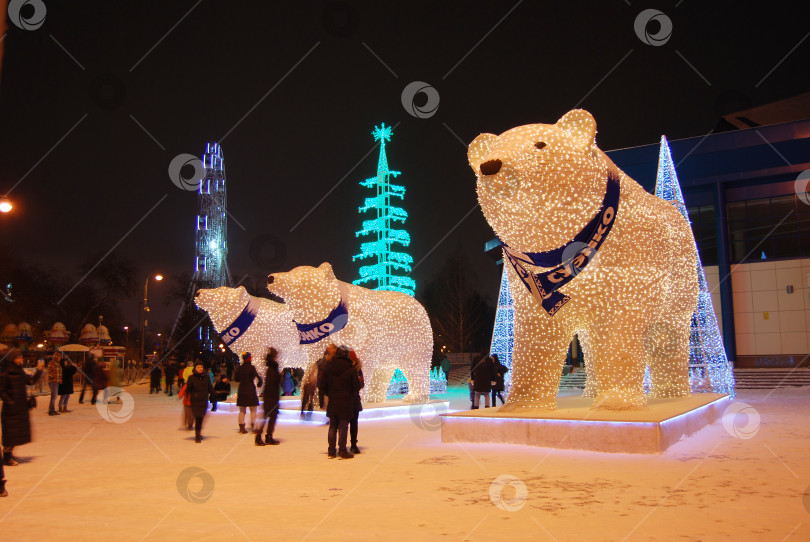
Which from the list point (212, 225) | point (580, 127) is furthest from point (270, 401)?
point (212, 225)

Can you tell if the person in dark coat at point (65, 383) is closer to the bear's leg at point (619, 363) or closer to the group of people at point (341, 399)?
the group of people at point (341, 399)

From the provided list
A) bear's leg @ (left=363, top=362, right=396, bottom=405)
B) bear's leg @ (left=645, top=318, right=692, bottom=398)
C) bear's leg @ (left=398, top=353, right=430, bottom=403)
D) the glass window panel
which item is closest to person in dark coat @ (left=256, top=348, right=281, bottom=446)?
bear's leg @ (left=363, top=362, right=396, bottom=405)

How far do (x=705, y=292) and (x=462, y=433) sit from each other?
759cm

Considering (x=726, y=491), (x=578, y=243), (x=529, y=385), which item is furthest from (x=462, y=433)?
(x=726, y=491)

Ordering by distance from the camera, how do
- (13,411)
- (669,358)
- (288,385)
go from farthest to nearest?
(288,385), (669,358), (13,411)

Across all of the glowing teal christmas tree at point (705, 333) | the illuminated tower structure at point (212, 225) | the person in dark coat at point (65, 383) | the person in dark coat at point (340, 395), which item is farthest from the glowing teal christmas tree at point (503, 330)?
the illuminated tower structure at point (212, 225)

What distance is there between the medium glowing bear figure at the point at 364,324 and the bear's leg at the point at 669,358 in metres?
4.39

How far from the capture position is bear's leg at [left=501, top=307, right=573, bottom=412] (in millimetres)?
7383

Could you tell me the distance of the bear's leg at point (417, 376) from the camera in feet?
40.0

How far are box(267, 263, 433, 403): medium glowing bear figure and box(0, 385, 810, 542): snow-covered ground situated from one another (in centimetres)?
272

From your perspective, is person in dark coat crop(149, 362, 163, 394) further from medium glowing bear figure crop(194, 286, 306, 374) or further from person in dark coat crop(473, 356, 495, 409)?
person in dark coat crop(473, 356, 495, 409)

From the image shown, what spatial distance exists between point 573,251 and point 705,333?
748 cm

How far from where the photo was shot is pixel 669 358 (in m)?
9.22

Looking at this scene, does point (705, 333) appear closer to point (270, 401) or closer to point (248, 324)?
point (270, 401)
